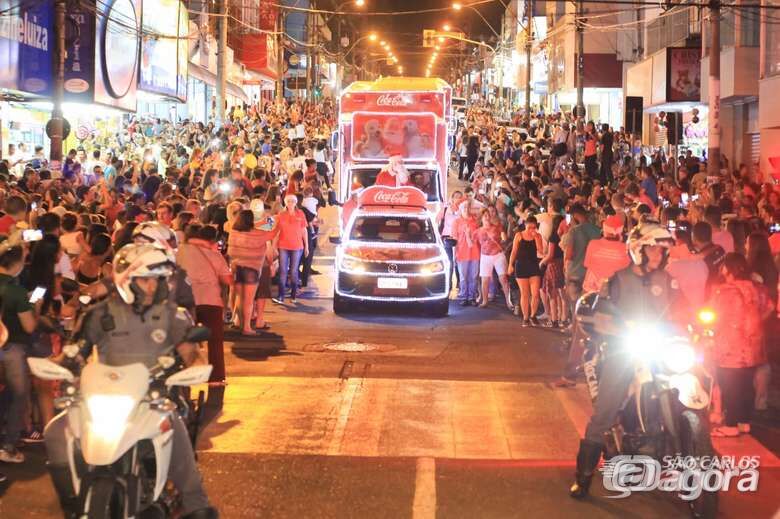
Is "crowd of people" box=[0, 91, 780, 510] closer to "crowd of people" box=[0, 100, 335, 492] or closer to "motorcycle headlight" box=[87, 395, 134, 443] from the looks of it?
"crowd of people" box=[0, 100, 335, 492]

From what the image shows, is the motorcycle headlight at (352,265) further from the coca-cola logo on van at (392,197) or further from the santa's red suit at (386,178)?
the santa's red suit at (386,178)

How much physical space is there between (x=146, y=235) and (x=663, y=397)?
3625 mm

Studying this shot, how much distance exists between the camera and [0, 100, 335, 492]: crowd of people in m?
8.23

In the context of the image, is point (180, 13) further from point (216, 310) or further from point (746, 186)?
point (216, 310)

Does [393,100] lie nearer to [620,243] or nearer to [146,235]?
[620,243]

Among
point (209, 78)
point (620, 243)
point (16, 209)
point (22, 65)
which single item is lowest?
point (620, 243)

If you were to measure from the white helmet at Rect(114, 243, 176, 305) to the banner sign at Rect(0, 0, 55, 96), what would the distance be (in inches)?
718

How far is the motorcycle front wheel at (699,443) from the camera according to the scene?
22.2 feet

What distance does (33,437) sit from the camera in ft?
29.8

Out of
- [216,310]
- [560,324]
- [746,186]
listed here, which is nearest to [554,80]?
[746,186]

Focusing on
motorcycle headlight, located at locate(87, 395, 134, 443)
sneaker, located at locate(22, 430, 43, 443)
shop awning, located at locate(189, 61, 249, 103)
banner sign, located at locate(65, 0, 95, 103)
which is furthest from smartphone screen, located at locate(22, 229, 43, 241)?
shop awning, located at locate(189, 61, 249, 103)

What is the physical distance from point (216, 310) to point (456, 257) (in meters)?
8.05

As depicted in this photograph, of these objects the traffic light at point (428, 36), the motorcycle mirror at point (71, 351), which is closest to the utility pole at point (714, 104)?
the motorcycle mirror at point (71, 351)
